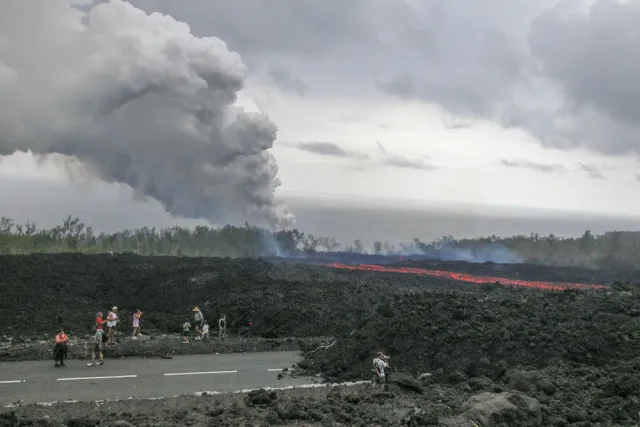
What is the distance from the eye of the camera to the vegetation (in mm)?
50812

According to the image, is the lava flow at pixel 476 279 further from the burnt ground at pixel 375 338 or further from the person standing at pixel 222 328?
the person standing at pixel 222 328

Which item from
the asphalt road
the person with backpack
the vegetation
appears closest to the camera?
the person with backpack

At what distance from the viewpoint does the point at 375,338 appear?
17.4m

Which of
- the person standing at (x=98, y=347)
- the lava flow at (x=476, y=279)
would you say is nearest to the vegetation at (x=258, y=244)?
the lava flow at (x=476, y=279)

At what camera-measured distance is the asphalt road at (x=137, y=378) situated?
14.3m

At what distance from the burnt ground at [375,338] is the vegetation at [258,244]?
739 inches

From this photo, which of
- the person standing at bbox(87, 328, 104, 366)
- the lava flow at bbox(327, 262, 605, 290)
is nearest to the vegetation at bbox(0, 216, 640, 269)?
the lava flow at bbox(327, 262, 605, 290)

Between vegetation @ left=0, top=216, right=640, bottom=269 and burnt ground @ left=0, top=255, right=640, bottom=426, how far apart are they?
739 inches

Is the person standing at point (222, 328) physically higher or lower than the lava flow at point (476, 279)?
lower

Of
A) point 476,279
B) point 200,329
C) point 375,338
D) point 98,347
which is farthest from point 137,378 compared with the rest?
point 476,279

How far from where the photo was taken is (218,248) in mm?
59469

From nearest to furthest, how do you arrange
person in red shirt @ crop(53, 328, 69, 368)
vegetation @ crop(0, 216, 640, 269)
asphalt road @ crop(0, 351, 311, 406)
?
asphalt road @ crop(0, 351, 311, 406), person in red shirt @ crop(53, 328, 69, 368), vegetation @ crop(0, 216, 640, 269)

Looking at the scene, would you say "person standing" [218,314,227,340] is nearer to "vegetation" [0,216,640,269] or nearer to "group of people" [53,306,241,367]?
"group of people" [53,306,241,367]

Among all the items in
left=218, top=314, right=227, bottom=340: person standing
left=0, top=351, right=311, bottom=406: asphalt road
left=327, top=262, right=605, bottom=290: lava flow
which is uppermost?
left=327, top=262, right=605, bottom=290: lava flow
